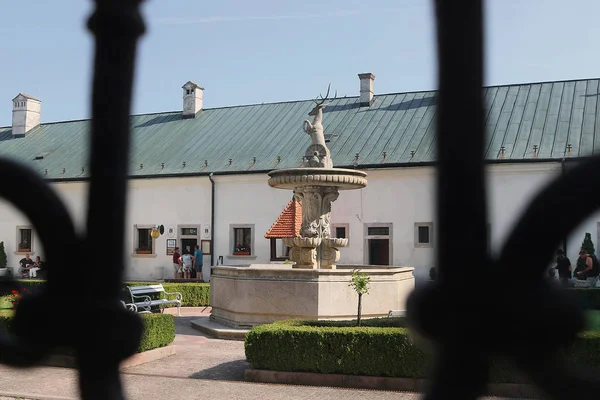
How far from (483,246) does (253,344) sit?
36.4 feet

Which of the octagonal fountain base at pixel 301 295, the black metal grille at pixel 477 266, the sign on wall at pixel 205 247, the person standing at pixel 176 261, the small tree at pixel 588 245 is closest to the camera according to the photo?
the black metal grille at pixel 477 266

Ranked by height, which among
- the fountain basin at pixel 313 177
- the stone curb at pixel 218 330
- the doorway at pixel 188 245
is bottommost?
the stone curb at pixel 218 330

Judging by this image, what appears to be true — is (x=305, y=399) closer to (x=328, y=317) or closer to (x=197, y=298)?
(x=328, y=317)

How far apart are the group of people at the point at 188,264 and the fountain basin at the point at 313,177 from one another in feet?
48.9

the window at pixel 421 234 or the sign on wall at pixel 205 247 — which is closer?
the window at pixel 421 234

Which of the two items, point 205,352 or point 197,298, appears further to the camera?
point 197,298

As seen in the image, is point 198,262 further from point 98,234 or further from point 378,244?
point 98,234

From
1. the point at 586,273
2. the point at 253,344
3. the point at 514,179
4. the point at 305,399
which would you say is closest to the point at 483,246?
the point at 305,399

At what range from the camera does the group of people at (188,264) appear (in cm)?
3206

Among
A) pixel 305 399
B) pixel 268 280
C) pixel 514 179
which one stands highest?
pixel 514 179

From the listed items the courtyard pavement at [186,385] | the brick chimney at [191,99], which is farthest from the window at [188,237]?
the courtyard pavement at [186,385]

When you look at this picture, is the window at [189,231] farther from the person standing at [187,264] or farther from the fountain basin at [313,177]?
the fountain basin at [313,177]

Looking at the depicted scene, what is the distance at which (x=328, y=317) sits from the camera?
15.6m

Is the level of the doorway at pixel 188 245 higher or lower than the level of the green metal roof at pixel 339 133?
lower
